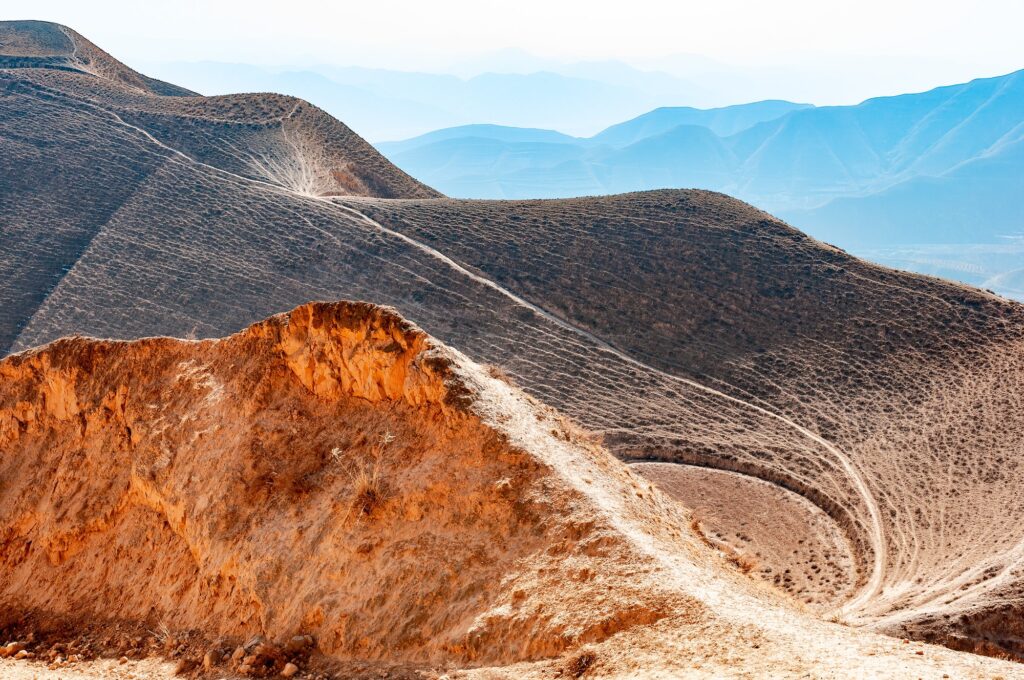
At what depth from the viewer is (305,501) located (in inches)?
388

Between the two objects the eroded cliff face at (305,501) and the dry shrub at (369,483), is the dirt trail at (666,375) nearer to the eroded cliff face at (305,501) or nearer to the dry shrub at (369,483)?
the eroded cliff face at (305,501)

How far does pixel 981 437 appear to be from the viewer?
26.9 meters

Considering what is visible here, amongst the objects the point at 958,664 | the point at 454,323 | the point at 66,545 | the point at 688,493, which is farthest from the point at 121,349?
the point at 454,323

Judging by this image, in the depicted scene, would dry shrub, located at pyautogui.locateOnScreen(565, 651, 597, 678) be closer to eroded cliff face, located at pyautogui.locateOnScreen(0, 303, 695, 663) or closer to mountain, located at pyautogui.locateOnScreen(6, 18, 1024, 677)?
mountain, located at pyautogui.locateOnScreen(6, 18, 1024, 677)

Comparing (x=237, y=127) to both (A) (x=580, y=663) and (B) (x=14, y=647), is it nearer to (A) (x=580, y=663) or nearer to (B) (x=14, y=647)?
(B) (x=14, y=647)

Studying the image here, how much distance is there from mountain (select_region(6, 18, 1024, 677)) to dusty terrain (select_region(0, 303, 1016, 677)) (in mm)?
44

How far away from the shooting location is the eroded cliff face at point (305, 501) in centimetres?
820

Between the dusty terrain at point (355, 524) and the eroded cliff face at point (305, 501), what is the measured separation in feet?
0.09

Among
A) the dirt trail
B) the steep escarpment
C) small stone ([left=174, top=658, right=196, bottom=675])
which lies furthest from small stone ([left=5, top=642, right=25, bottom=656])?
the steep escarpment

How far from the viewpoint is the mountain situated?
8.38m

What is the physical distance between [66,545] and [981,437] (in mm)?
27482

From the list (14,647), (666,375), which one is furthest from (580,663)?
(666,375)

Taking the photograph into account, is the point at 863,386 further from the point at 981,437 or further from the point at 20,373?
the point at 20,373

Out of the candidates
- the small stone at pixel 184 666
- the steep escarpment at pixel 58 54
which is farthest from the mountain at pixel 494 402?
the steep escarpment at pixel 58 54
